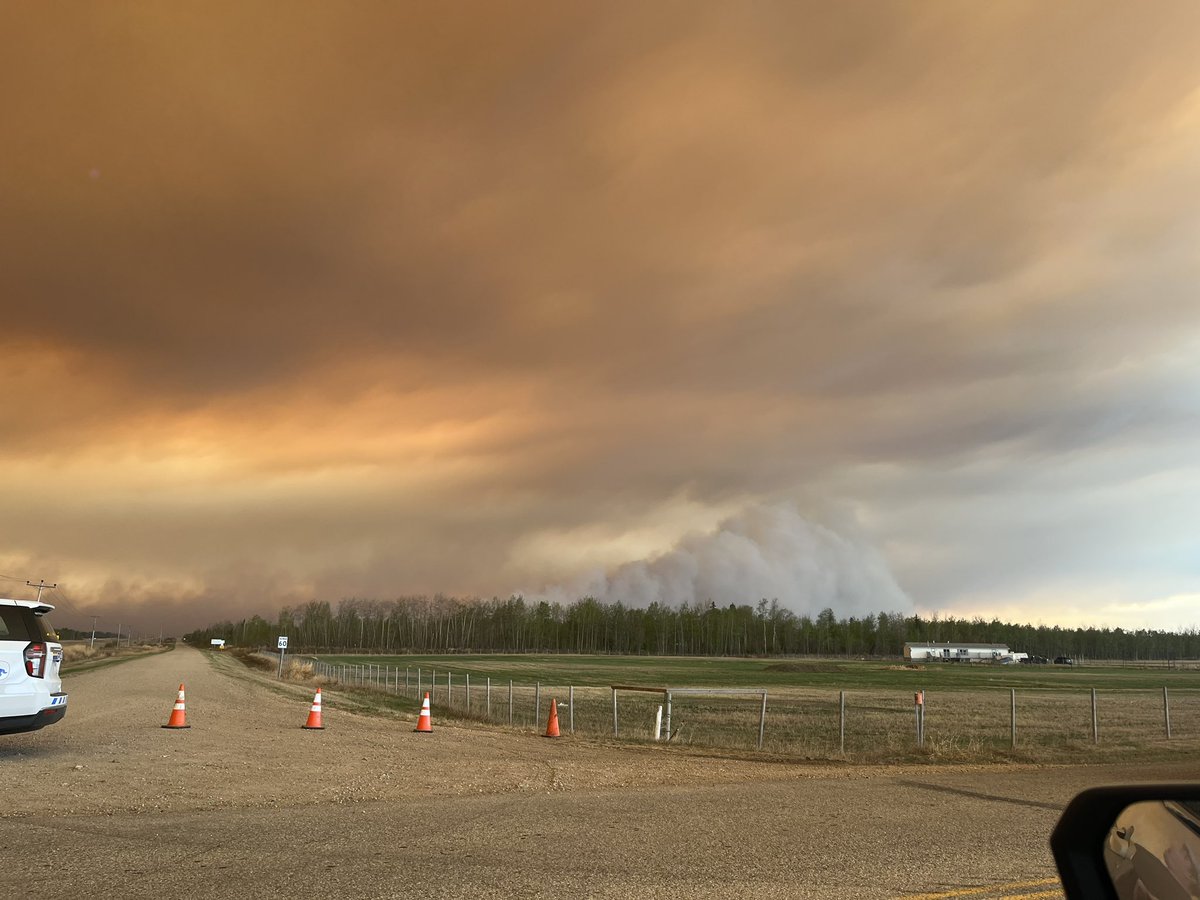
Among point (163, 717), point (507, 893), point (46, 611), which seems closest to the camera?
point (507, 893)

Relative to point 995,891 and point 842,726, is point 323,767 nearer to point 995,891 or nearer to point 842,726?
point 995,891

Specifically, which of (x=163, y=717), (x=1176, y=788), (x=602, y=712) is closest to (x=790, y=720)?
(x=602, y=712)

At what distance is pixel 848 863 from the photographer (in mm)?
8258

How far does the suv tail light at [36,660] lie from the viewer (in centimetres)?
1327

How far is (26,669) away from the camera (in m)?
13.2

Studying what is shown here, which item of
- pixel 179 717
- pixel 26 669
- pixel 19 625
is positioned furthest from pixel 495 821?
pixel 179 717

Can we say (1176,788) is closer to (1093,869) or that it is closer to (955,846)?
(1093,869)

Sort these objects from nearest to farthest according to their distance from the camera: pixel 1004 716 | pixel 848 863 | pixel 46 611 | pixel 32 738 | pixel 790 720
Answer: pixel 848 863, pixel 46 611, pixel 32 738, pixel 790 720, pixel 1004 716

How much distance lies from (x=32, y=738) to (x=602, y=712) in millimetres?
20901

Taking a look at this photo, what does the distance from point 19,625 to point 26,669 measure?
0.69 metres

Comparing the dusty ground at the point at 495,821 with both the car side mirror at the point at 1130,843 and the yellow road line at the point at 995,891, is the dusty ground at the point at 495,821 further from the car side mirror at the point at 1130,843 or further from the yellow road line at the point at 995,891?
the car side mirror at the point at 1130,843

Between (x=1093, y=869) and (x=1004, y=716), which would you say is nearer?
(x=1093, y=869)

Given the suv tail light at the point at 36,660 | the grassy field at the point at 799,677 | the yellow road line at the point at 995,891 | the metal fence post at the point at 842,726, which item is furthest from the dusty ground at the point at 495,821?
the grassy field at the point at 799,677

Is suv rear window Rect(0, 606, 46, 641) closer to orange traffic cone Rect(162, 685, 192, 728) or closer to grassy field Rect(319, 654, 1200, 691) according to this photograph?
orange traffic cone Rect(162, 685, 192, 728)
